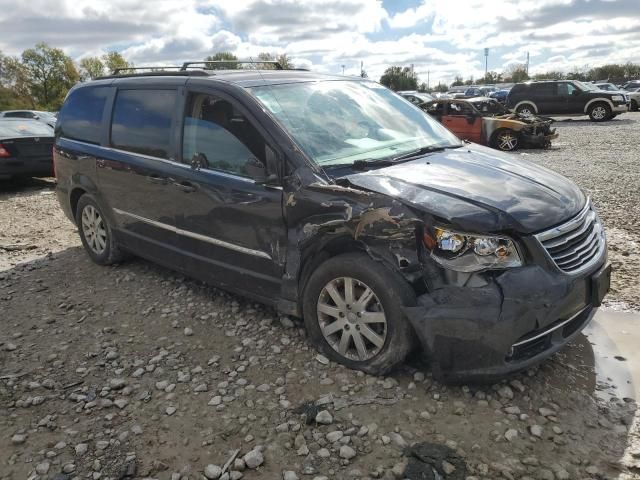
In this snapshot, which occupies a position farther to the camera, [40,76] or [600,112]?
[40,76]

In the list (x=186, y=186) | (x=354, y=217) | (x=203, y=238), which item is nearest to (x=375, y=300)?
(x=354, y=217)

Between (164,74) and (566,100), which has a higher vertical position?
(164,74)

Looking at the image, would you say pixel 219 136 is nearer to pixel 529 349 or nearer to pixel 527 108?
pixel 529 349

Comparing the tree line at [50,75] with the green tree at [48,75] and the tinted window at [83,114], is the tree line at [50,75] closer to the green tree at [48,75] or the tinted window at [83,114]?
the green tree at [48,75]

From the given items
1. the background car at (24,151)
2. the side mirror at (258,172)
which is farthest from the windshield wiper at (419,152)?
the background car at (24,151)

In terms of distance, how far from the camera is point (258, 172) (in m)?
3.57

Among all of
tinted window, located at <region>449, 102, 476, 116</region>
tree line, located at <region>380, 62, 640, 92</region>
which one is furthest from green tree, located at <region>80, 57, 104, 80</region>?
tinted window, located at <region>449, 102, 476, 116</region>

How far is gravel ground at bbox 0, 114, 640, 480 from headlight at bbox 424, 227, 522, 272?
0.81 m

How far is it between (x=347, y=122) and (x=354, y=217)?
106cm

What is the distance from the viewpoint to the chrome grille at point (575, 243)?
2947 millimetres

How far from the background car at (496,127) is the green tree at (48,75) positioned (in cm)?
5728

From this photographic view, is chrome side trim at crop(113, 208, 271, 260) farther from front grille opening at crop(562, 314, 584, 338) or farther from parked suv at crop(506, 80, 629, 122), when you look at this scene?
parked suv at crop(506, 80, 629, 122)

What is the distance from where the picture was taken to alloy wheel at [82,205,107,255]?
Result: 547 cm

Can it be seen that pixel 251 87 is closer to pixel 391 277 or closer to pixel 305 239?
pixel 305 239
